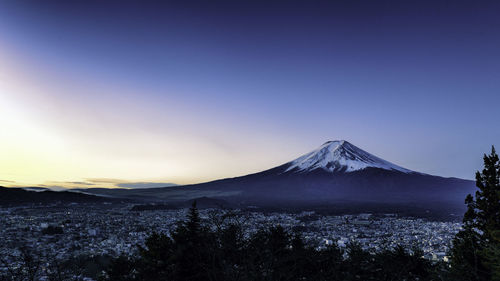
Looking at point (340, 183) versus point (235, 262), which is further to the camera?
point (340, 183)

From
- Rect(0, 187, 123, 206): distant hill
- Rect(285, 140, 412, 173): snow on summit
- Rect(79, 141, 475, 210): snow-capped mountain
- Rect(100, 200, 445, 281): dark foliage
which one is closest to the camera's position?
Rect(100, 200, 445, 281): dark foliage

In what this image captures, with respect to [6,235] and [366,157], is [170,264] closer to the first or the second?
[6,235]

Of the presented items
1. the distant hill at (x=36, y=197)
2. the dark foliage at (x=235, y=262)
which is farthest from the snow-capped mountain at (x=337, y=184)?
the dark foliage at (x=235, y=262)

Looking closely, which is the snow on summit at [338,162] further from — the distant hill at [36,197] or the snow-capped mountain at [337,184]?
the distant hill at [36,197]

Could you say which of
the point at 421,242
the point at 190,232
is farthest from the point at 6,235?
the point at 421,242

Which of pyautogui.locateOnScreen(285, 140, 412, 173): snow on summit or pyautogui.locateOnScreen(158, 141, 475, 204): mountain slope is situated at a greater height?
pyautogui.locateOnScreen(285, 140, 412, 173): snow on summit

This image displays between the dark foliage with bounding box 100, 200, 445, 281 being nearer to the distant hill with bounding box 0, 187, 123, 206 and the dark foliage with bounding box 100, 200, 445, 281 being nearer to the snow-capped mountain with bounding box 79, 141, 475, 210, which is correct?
the distant hill with bounding box 0, 187, 123, 206

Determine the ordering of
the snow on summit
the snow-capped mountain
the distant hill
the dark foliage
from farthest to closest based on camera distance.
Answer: the snow on summit, the snow-capped mountain, the distant hill, the dark foliage

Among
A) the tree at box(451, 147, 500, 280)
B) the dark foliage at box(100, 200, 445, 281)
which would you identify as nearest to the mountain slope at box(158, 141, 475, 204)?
the dark foliage at box(100, 200, 445, 281)

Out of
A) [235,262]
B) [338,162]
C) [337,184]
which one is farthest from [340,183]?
[235,262]

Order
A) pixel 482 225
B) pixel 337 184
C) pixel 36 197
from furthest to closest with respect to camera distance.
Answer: pixel 337 184 < pixel 36 197 < pixel 482 225

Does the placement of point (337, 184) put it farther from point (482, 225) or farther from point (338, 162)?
point (482, 225)
